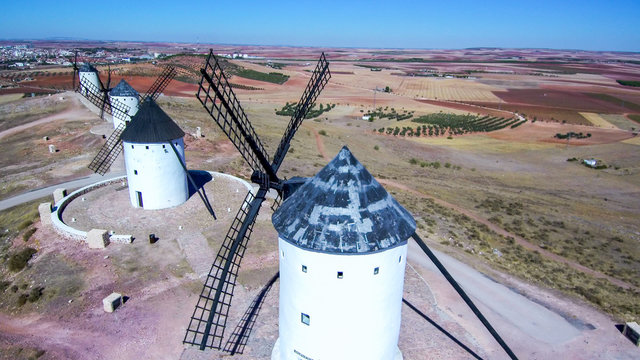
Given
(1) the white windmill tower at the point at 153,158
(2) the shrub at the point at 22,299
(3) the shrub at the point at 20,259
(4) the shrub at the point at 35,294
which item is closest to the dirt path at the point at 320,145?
(1) the white windmill tower at the point at 153,158

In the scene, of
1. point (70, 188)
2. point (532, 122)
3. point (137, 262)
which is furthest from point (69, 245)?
point (532, 122)

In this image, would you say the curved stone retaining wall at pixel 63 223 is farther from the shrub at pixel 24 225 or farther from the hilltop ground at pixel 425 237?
the shrub at pixel 24 225

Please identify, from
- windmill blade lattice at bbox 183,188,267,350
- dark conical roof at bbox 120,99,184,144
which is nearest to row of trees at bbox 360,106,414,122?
dark conical roof at bbox 120,99,184,144

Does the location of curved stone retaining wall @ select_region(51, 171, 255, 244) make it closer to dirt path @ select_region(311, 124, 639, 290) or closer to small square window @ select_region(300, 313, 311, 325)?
small square window @ select_region(300, 313, 311, 325)

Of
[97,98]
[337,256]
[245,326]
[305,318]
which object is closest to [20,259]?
[245,326]

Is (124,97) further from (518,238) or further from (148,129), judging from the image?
(518,238)

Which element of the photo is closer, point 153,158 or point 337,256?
point 337,256

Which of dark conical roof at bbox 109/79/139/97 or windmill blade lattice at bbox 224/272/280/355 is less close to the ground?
dark conical roof at bbox 109/79/139/97
